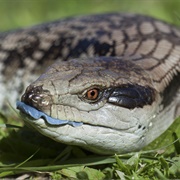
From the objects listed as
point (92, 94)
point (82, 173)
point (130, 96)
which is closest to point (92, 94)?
point (92, 94)

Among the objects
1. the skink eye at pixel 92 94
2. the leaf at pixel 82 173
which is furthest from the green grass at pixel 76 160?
the skink eye at pixel 92 94

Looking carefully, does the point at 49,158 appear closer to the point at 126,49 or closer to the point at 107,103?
the point at 107,103

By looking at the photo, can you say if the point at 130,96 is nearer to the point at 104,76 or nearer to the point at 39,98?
the point at 104,76

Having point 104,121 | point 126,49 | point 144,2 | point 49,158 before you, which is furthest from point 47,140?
point 144,2

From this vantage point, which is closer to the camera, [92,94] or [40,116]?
[40,116]

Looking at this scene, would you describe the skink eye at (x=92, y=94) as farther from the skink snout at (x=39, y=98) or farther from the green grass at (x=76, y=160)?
the green grass at (x=76, y=160)

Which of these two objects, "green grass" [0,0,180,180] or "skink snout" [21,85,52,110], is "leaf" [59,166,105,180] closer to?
"green grass" [0,0,180,180]
